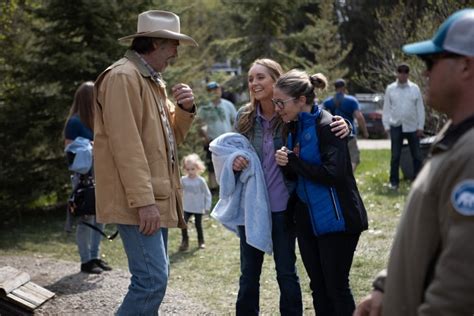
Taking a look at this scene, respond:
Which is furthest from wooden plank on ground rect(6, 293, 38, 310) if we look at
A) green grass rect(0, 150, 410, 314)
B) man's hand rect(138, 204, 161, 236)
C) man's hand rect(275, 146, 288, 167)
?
man's hand rect(275, 146, 288, 167)

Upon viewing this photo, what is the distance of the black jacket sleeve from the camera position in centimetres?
444

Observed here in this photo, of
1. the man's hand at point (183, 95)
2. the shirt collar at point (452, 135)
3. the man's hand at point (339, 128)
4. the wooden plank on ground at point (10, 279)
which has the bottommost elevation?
the wooden plank on ground at point (10, 279)

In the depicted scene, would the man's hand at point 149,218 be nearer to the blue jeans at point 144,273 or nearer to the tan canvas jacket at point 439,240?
the blue jeans at point 144,273

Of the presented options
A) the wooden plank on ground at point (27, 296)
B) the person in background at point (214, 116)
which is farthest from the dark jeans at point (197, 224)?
the person in background at point (214, 116)

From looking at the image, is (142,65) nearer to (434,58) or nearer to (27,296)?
(434,58)

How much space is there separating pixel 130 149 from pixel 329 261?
1.40m

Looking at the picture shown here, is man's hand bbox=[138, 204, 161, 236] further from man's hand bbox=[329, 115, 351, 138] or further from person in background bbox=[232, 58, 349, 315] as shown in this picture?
man's hand bbox=[329, 115, 351, 138]

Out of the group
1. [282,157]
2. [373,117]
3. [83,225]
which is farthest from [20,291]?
[373,117]

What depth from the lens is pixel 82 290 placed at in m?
7.05

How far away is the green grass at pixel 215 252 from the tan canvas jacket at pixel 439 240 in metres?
3.89

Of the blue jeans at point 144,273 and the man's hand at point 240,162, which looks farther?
the man's hand at point 240,162

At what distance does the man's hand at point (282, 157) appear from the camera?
4590mm

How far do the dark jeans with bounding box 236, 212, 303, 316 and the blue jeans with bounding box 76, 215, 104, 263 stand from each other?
10.0ft

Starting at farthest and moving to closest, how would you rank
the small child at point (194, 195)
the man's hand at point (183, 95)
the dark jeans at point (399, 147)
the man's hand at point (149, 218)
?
1. the dark jeans at point (399, 147)
2. the small child at point (194, 195)
3. the man's hand at point (183, 95)
4. the man's hand at point (149, 218)
